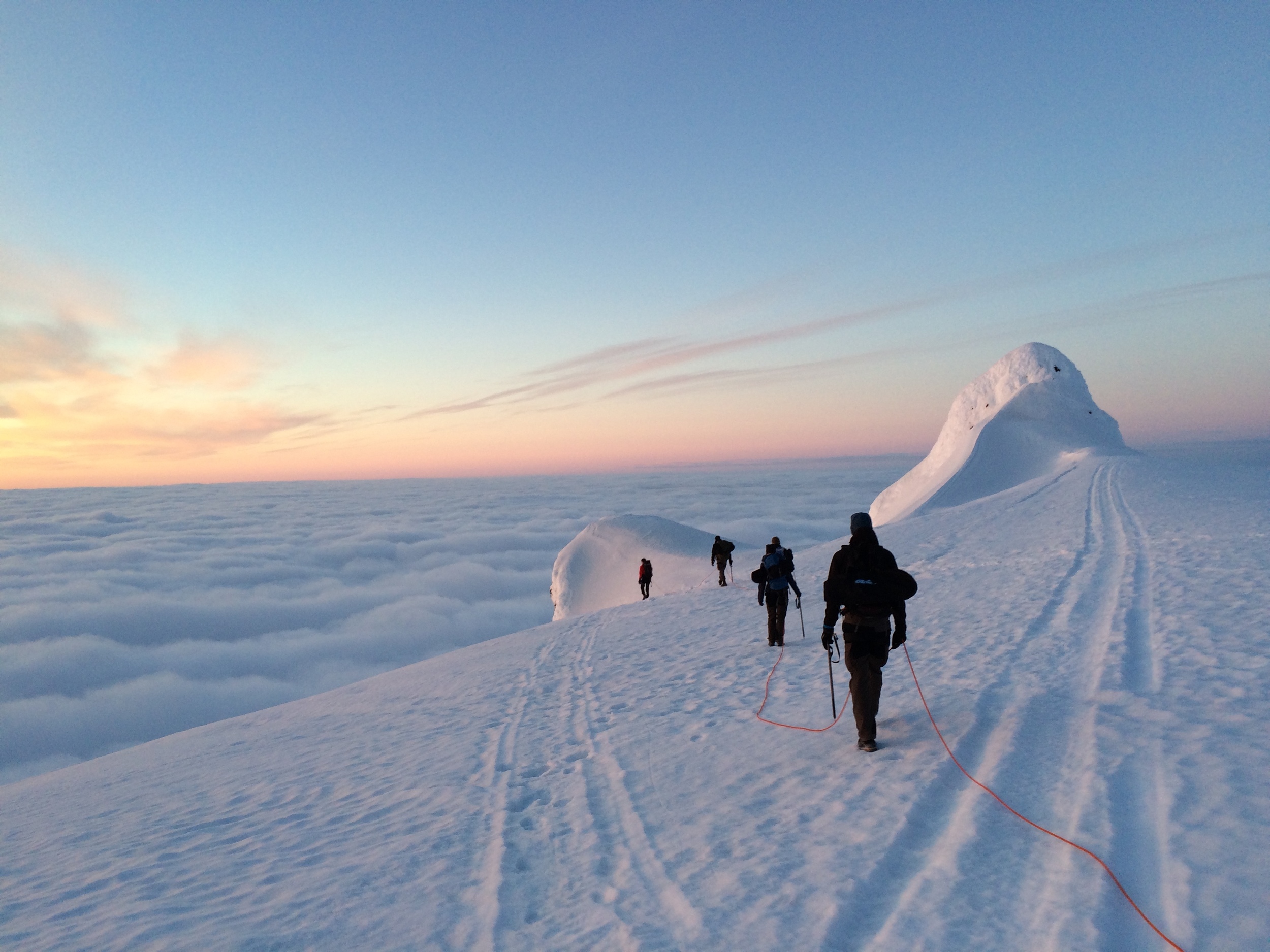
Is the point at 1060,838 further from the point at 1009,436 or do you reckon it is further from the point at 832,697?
the point at 1009,436

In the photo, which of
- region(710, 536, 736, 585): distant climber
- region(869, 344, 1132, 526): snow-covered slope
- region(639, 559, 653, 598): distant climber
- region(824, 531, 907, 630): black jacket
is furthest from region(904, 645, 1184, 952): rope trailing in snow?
region(869, 344, 1132, 526): snow-covered slope

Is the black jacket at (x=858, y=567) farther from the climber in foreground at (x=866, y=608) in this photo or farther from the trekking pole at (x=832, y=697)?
the trekking pole at (x=832, y=697)

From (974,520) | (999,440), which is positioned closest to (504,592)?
(999,440)

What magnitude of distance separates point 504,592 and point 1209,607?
134013 millimetres

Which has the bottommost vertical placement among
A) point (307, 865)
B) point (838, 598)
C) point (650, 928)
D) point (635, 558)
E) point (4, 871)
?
point (635, 558)

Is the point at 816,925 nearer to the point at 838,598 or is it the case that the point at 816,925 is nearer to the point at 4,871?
the point at 838,598

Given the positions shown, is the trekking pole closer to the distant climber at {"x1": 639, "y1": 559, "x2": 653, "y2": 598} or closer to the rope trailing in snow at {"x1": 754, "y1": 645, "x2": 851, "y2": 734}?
the rope trailing in snow at {"x1": 754, "y1": 645, "x2": 851, "y2": 734}

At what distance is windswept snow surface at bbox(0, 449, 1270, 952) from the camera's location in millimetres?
3918

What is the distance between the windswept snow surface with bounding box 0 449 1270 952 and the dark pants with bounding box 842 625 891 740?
15.2 inches

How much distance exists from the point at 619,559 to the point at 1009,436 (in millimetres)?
30915

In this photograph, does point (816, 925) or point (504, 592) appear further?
point (504, 592)

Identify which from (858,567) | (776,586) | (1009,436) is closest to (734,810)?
(858,567)

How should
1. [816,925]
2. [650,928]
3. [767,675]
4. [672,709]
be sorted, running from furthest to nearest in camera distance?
[767,675] < [672,709] < [650,928] < [816,925]

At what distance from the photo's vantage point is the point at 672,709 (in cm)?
894
